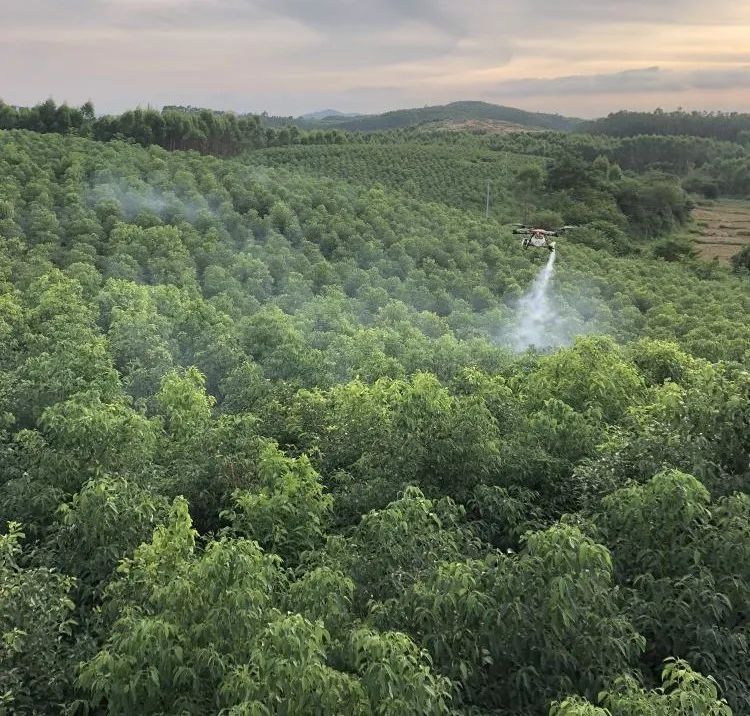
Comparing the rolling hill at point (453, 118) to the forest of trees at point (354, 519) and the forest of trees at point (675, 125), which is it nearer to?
the forest of trees at point (675, 125)

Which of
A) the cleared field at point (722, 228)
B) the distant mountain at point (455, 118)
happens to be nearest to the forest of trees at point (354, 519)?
the cleared field at point (722, 228)

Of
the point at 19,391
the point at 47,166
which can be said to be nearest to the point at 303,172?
the point at 47,166

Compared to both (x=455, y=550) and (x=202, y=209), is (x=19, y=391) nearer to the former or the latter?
(x=455, y=550)

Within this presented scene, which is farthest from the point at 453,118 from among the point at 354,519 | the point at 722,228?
the point at 354,519

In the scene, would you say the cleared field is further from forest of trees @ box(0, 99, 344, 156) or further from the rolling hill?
the rolling hill

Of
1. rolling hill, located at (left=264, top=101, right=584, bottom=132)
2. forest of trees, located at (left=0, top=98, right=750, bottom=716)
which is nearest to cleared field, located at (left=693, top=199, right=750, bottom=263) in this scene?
forest of trees, located at (left=0, top=98, right=750, bottom=716)

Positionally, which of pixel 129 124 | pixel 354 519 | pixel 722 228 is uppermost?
pixel 129 124

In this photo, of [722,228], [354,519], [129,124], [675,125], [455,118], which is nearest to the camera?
[354,519]

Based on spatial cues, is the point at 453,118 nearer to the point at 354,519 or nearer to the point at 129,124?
the point at 129,124
